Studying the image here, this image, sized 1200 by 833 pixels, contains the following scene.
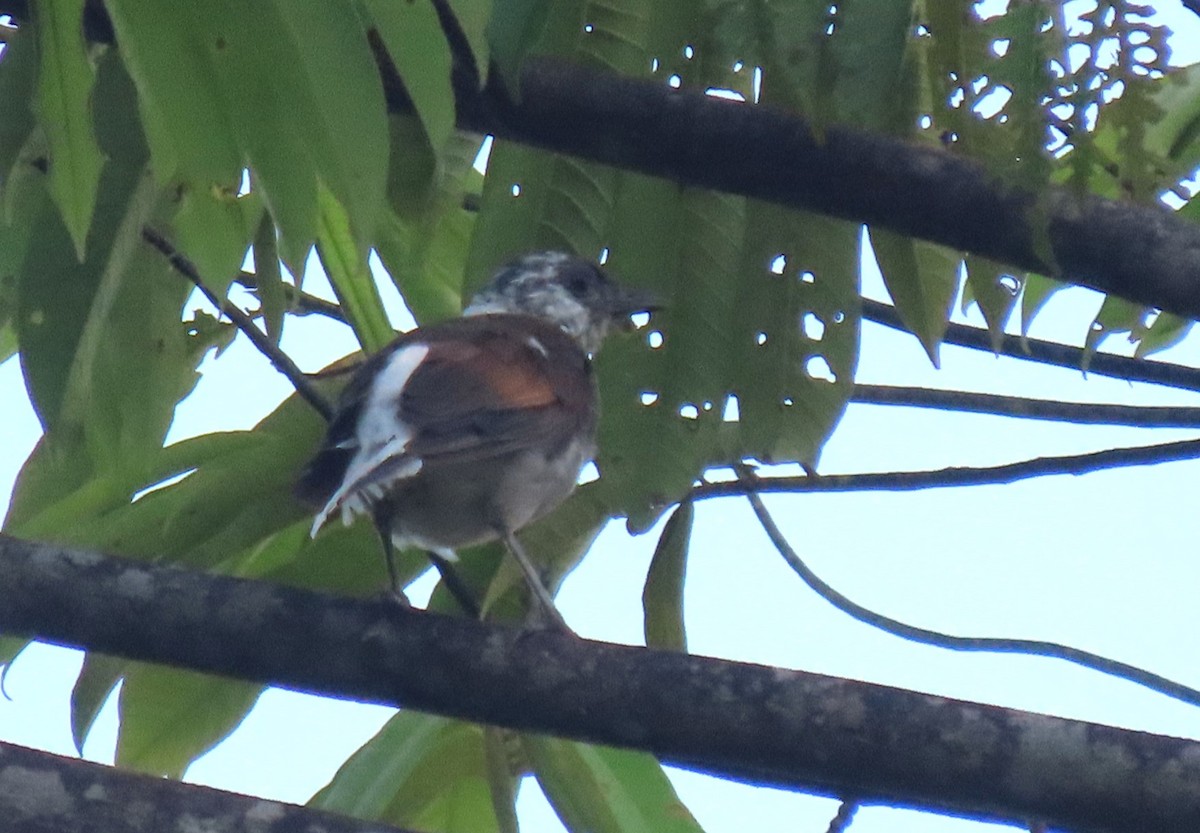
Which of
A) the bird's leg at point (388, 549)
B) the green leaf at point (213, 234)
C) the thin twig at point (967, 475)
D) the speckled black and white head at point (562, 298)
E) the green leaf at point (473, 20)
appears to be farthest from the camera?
the speckled black and white head at point (562, 298)

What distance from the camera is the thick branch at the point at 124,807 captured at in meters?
2.62

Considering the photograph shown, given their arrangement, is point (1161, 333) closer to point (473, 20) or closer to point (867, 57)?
point (867, 57)

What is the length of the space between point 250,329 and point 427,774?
99cm

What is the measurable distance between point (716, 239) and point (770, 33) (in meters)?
1.11

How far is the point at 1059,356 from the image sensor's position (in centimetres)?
455

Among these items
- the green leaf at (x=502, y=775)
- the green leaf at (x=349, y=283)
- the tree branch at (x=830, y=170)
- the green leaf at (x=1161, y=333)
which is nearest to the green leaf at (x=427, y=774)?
the green leaf at (x=502, y=775)

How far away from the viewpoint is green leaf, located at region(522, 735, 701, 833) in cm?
327

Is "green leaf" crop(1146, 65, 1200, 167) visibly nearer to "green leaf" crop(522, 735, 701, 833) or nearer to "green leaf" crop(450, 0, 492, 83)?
"green leaf" crop(522, 735, 701, 833)

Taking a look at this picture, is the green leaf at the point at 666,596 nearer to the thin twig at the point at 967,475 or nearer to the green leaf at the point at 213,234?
the thin twig at the point at 967,475

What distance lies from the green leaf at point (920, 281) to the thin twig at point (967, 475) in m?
0.69

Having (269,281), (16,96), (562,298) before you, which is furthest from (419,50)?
(562,298)

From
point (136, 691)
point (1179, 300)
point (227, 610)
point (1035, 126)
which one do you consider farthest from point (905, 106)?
point (136, 691)

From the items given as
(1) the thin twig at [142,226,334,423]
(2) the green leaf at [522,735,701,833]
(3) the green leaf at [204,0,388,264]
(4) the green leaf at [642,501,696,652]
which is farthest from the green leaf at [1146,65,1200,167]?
(3) the green leaf at [204,0,388,264]

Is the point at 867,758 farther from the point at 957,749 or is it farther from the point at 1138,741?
the point at 1138,741
